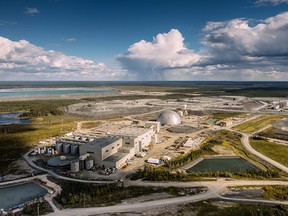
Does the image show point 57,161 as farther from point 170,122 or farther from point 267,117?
point 267,117

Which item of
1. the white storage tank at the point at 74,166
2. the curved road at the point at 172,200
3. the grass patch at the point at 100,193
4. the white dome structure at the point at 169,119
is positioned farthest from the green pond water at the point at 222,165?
the white dome structure at the point at 169,119

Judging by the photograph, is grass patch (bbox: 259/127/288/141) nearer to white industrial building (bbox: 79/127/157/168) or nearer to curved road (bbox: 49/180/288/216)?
curved road (bbox: 49/180/288/216)

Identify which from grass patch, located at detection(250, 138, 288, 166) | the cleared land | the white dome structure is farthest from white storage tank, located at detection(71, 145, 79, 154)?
grass patch, located at detection(250, 138, 288, 166)

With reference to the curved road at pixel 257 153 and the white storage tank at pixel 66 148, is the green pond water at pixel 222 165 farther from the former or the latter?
the white storage tank at pixel 66 148

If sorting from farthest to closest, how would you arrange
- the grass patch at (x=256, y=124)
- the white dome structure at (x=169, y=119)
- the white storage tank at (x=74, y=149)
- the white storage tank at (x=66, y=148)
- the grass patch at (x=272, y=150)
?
the white dome structure at (x=169, y=119), the grass patch at (x=256, y=124), the white storage tank at (x=66, y=148), the white storage tank at (x=74, y=149), the grass patch at (x=272, y=150)

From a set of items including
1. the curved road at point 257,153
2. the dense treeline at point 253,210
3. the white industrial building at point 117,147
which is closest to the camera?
the dense treeline at point 253,210

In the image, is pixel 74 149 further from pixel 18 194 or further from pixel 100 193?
pixel 100 193

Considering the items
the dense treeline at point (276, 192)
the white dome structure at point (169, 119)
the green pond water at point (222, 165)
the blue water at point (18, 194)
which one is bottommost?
the blue water at point (18, 194)
